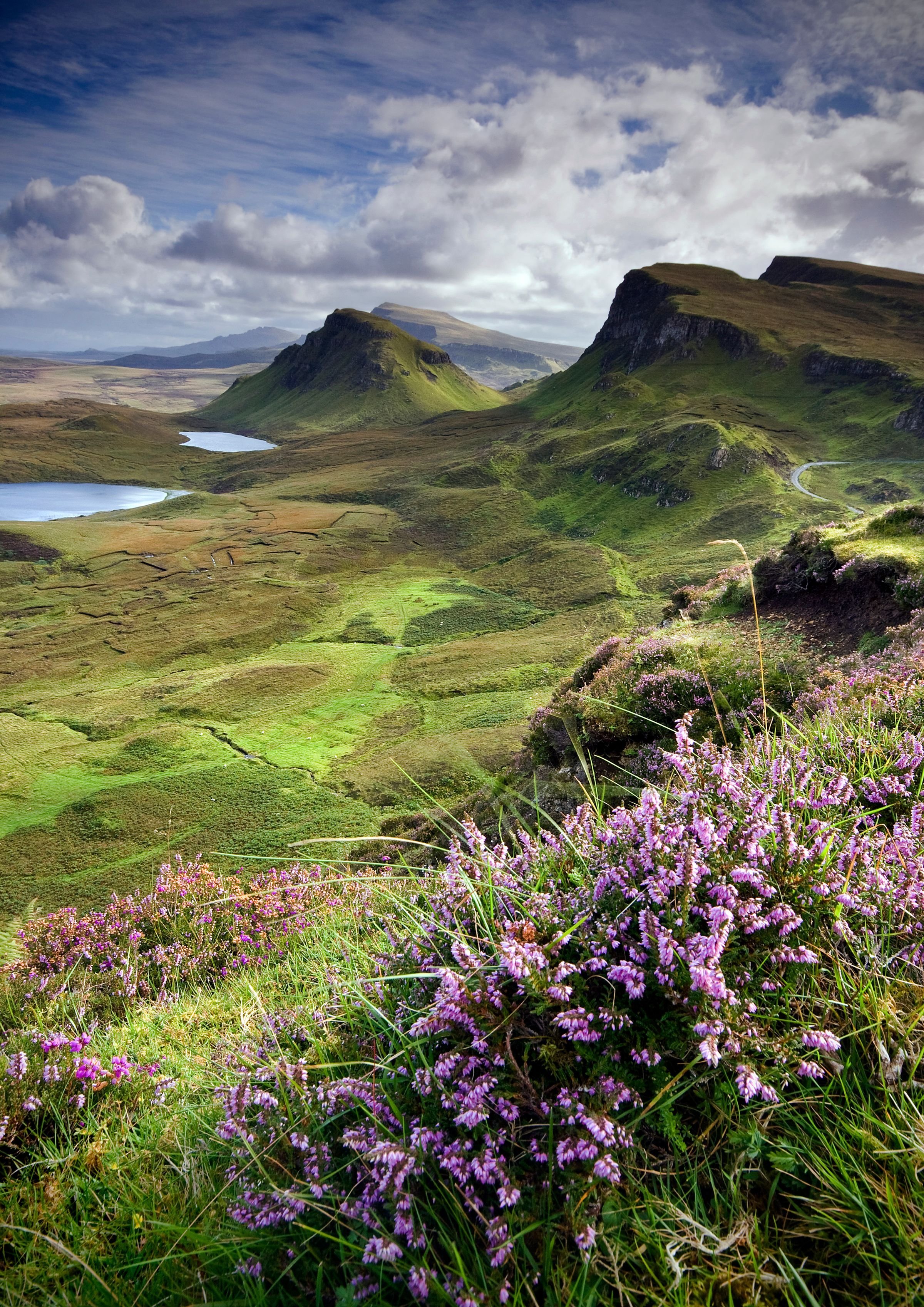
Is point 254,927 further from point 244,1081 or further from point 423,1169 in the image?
point 423,1169

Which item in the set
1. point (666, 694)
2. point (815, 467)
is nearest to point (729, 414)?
point (815, 467)

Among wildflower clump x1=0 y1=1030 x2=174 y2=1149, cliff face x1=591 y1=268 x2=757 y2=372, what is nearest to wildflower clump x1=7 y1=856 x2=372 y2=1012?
wildflower clump x1=0 y1=1030 x2=174 y2=1149

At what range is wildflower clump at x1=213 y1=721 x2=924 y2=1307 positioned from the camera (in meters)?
1.93

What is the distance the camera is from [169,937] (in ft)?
43.8

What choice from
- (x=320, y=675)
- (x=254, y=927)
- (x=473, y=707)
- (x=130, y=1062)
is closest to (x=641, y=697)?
(x=254, y=927)

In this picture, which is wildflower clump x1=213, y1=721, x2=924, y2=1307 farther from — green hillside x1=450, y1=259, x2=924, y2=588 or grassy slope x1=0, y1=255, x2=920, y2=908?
green hillside x1=450, y1=259, x2=924, y2=588

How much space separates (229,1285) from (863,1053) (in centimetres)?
227

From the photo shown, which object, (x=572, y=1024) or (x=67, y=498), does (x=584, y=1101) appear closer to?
(x=572, y=1024)

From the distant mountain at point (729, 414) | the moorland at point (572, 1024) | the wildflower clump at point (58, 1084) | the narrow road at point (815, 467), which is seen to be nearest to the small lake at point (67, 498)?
the distant mountain at point (729, 414)

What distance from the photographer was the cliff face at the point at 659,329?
16362 cm

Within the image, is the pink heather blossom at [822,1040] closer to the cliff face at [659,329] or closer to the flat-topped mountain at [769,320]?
the flat-topped mountain at [769,320]

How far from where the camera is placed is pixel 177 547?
112 m

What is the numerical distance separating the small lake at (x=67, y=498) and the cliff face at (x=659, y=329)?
135874 millimetres

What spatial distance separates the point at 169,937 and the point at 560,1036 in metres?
13.7
